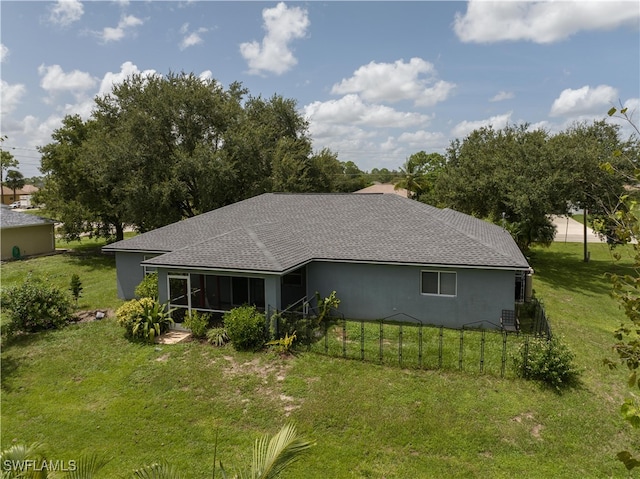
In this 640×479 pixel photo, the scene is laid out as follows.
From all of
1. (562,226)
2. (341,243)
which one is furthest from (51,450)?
(562,226)

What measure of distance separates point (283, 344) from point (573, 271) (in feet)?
84.6

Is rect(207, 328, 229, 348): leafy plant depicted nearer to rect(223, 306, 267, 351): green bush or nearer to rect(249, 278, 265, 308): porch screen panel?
rect(223, 306, 267, 351): green bush

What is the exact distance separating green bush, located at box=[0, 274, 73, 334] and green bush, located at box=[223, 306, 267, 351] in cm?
743

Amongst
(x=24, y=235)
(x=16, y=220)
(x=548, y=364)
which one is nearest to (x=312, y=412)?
(x=548, y=364)

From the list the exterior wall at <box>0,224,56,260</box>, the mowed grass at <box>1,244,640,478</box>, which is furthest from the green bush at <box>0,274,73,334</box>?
the exterior wall at <box>0,224,56,260</box>

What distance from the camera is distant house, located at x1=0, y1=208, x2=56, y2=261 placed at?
3069 cm

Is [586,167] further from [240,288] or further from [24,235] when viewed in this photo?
[24,235]

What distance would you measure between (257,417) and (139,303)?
764 cm

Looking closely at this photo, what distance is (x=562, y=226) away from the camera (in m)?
58.4

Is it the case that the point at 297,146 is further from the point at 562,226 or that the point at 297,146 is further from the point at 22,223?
the point at 562,226

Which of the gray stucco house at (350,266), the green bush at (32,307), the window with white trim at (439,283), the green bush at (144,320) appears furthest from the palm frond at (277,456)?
the green bush at (32,307)

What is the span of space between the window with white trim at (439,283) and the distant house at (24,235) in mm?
29784

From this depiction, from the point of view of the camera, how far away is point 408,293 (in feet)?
53.3

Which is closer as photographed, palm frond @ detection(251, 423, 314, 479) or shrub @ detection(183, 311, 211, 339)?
palm frond @ detection(251, 423, 314, 479)
